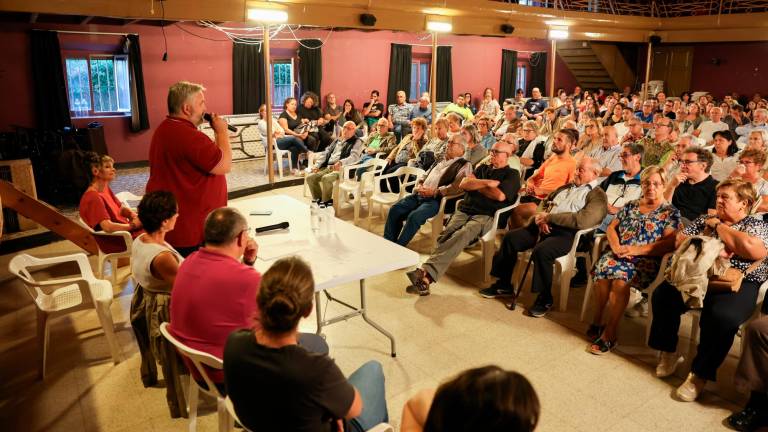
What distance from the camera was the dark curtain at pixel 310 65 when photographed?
1109cm

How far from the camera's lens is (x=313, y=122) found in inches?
378

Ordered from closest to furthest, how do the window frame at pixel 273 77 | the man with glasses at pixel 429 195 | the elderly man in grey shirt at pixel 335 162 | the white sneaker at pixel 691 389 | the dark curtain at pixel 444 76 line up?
the white sneaker at pixel 691 389 → the man with glasses at pixel 429 195 → the elderly man in grey shirt at pixel 335 162 → the window frame at pixel 273 77 → the dark curtain at pixel 444 76

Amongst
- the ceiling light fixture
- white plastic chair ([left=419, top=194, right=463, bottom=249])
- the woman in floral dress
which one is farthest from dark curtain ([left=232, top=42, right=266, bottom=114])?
the woman in floral dress

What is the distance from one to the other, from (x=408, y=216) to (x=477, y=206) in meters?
0.81

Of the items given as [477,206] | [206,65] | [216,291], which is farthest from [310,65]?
[216,291]

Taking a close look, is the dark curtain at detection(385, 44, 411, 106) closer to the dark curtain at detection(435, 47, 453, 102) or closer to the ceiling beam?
the dark curtain at detection(435, 47, 453, 102)

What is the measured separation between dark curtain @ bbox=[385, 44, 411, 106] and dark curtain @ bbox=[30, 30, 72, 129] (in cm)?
643

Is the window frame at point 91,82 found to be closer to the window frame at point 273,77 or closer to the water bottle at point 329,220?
the window frame at point 273,77

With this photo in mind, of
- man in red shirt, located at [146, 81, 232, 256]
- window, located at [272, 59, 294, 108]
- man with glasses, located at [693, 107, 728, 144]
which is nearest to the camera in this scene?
man in red shirt, located at [146, 81, 232, 256]

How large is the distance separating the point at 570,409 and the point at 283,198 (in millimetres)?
2533

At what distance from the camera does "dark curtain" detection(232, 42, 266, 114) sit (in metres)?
10.3

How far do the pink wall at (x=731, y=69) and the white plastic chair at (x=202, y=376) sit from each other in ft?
50.4

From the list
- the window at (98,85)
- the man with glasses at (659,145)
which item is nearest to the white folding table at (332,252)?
the man with glasses at (659,145)

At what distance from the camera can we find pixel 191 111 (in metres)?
2.94
